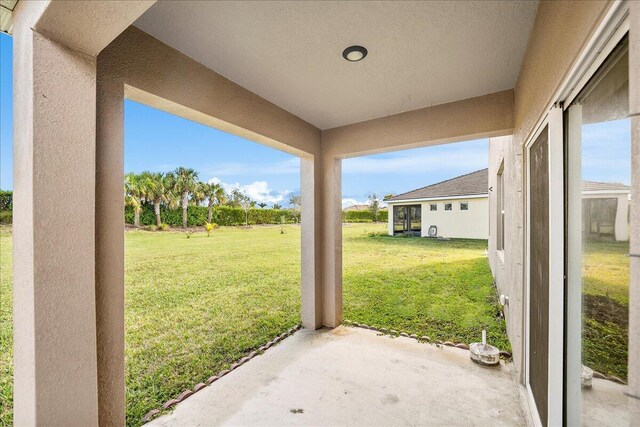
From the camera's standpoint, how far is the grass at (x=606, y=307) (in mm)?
1079

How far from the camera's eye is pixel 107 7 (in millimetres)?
1418

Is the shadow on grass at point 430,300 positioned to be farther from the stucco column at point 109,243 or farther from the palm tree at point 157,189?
the palm tree at point 157,189

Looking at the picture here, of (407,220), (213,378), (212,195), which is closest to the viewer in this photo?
(213,378)

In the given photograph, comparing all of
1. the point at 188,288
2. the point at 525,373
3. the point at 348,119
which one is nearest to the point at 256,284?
the point at 188,288

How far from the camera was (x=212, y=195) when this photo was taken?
17.6 m

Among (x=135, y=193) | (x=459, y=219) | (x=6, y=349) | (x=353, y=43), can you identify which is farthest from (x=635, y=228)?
(x=459, y=219)

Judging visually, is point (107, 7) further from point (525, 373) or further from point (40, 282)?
point (525, 373)

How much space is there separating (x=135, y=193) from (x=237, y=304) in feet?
36.4

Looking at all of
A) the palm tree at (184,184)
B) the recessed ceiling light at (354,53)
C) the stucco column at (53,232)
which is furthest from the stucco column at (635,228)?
the palm tree at (184,184)

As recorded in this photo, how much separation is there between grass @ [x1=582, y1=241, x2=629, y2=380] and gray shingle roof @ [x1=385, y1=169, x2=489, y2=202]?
14.8 m

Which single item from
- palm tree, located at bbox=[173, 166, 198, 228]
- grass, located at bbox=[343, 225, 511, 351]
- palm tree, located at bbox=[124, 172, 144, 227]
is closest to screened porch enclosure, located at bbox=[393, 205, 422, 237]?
grass, located at bbox=[343, 225, 511, 351]

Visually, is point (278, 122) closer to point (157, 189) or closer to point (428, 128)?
point (428, 128)

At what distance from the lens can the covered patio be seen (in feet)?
4.87

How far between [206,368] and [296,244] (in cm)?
1097
